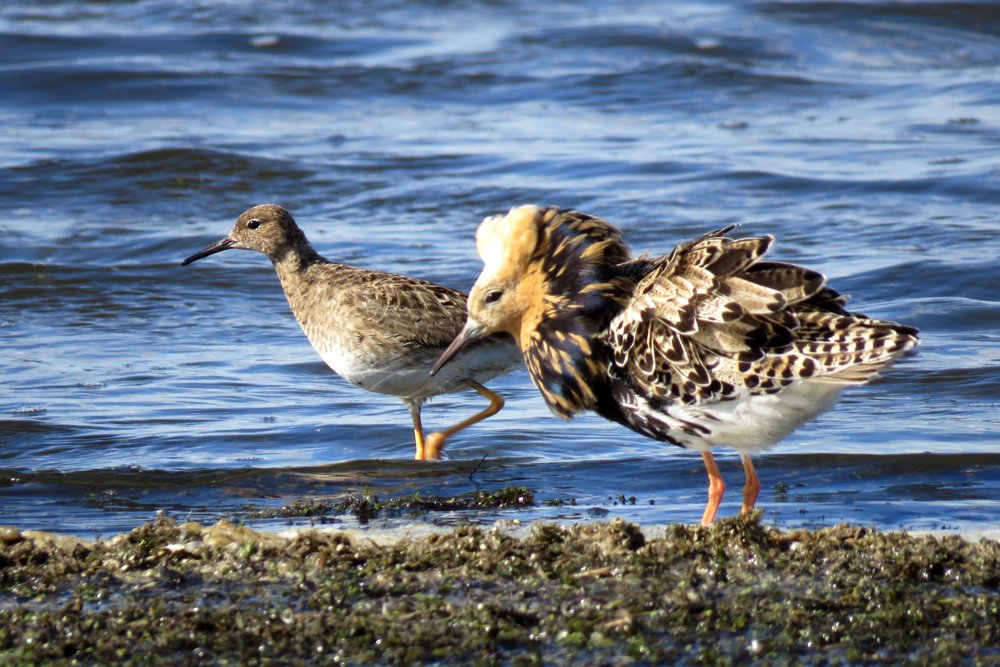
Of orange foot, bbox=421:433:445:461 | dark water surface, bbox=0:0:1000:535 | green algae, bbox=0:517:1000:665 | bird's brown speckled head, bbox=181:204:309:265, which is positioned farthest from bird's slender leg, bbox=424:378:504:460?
green algae, bbox=0:517:1000:665

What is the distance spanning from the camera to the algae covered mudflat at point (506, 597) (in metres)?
4.98

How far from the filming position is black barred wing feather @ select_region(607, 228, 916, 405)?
618 cm

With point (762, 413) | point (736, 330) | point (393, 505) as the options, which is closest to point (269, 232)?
point (393, 505)

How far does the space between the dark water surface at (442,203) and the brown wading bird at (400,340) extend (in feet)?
1.35

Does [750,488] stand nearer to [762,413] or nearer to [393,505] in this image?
[762,413]

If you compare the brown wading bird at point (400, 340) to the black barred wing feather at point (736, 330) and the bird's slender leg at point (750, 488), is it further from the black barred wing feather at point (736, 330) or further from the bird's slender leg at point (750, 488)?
the black barred wing feather at point (736, 330)

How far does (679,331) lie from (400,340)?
3028 mm

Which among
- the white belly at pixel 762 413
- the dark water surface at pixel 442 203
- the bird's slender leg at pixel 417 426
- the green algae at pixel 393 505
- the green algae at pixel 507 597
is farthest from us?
the bird's slender leg at pixel 417 426

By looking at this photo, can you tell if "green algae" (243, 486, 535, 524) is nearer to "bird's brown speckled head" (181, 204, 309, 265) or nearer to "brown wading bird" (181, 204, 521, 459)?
"brown wading bird" (181, 204, 521, 459)

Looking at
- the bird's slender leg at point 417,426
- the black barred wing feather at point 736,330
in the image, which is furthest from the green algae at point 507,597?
the bird's slender leg at point 417,426

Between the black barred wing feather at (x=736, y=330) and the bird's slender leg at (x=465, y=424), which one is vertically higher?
the black barred wing feather at (x=736, y=330)

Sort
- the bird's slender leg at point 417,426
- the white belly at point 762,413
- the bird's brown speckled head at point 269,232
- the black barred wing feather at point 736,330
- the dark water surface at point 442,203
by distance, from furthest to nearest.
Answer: the bird's brown speckled head at point 269,232 → the bird's slender leg at point 417,426 → the dark water surface at point 442,203 → the white belly at point 762,413 → the black barred wing feather at point 736,330

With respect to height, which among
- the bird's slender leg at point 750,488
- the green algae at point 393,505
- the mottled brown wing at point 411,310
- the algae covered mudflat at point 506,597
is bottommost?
the green algae at point 393,505

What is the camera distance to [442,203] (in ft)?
51.1
